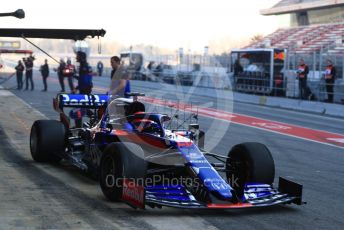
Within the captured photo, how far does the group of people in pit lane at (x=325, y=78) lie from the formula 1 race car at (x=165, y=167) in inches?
698

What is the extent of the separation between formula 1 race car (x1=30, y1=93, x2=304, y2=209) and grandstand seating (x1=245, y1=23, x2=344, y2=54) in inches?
1149

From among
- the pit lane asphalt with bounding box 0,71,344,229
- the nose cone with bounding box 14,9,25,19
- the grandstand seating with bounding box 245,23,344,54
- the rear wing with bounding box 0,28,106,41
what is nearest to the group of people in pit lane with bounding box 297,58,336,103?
the grandstand seating with bounding box 245,23,344,54

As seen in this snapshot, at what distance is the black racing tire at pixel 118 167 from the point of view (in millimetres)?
7242

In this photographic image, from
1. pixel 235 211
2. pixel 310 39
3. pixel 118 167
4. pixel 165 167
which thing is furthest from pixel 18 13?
pixel 310 39

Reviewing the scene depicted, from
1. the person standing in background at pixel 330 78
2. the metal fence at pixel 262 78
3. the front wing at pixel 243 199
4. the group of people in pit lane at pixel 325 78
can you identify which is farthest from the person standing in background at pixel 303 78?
the front wing at pixel 243 199

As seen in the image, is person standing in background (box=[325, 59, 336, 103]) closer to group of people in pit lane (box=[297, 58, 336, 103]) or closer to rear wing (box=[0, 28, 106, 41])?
group of people in pit lane (box=[297, 58, 336, 103])

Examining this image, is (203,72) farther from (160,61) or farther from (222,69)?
(160,61)

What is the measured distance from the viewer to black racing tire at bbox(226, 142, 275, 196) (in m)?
7.96

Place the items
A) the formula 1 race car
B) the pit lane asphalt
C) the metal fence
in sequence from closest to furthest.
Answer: the pit lane asphalt → the formula 1 race car → the metal fence

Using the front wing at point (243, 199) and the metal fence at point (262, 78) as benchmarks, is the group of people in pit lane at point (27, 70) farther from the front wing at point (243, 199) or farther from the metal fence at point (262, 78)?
the front wing at point (243, 199)

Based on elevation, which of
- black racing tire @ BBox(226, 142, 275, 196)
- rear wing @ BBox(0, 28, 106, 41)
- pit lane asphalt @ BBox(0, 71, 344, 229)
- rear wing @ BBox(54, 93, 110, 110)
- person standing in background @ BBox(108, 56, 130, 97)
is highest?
rear wing @ BBox(0, 28, 106, 41)

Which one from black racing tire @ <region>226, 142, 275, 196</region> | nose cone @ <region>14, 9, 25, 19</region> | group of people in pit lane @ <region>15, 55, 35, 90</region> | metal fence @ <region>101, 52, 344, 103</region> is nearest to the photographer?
black racing tire @ <region>226, 142, 275, 196</region>

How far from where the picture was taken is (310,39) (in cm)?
4575

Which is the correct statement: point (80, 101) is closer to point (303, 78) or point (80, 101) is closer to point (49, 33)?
point (49, 33)
